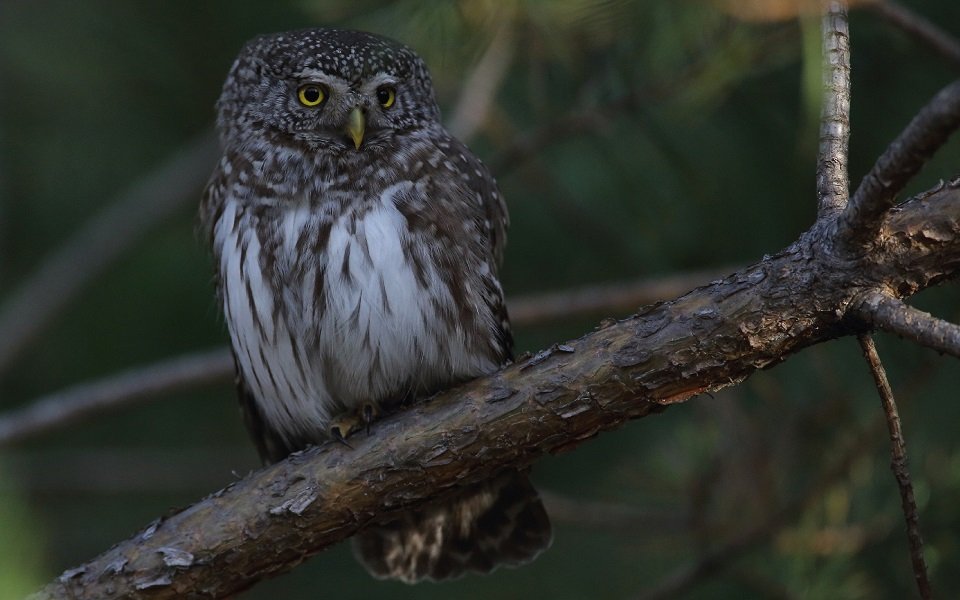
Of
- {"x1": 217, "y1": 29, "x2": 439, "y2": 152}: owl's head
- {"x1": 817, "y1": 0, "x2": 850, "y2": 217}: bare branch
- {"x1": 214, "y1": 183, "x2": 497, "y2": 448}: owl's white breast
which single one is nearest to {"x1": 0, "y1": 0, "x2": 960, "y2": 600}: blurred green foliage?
{"x1": 217, "y1": 29, "x2": 439, "y2": 152}: owl's head

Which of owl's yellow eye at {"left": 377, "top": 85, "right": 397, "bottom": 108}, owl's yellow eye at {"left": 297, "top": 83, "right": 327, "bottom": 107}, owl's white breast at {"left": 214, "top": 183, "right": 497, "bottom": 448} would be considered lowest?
owl's white breast at {"left": 214, "top": 183, "right": 497, "bottom": 448}

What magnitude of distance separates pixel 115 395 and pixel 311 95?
1.18 meters

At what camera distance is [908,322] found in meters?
2.15

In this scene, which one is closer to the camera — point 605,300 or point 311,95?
point 311,95

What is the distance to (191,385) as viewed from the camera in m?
3.97

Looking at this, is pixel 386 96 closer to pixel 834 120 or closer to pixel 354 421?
pixel 354 421

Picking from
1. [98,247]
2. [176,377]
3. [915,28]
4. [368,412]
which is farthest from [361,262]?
[98,247]

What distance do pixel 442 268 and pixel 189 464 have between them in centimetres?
200

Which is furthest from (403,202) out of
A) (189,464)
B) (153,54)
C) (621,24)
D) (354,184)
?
(153,54)

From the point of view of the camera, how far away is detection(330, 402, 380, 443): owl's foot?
3.03m

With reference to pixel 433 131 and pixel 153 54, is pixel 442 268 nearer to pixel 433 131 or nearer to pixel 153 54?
pixel 433 131

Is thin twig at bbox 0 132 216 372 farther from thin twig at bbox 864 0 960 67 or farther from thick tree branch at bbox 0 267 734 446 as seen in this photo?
thin twig at bbox 864 0 960 67

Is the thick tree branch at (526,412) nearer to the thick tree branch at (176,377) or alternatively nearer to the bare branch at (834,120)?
the bare branch at (834,120)

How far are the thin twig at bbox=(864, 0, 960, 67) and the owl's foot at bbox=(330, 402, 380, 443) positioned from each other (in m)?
1.52
